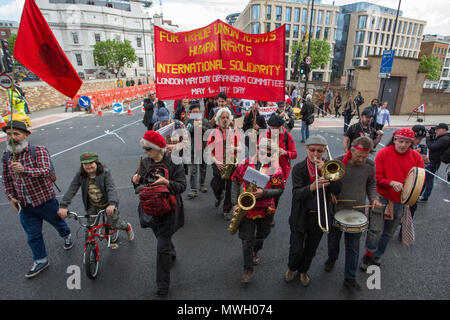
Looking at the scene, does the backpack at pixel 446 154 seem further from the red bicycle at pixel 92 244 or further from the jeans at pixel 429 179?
the red bicycle at pixel 92 244

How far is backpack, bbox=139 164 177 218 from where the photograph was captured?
262cm

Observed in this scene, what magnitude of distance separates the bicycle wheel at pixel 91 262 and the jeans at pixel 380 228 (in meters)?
3.68

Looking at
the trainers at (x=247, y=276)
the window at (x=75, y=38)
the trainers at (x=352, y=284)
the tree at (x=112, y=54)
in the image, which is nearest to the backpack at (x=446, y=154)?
the trainers at (x=352, y=284)

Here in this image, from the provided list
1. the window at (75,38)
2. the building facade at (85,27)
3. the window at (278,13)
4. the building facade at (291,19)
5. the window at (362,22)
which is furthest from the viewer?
the window at (362,22)

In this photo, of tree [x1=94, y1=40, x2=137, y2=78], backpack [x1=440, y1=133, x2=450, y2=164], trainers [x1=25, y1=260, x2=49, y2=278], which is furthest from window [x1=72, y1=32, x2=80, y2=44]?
backpack [x1=440, y1=133, x2=450, y2=164]

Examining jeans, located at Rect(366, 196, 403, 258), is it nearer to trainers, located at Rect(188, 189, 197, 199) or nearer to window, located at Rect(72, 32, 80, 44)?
trainers, located at Rect(188, 189, 197, 199)

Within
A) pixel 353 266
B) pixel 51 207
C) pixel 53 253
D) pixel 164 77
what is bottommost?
pixel 53 253

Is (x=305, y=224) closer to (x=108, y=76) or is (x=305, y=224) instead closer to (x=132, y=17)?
(x=108, y=76)

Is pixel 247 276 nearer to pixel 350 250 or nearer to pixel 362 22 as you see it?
pixel 350 250

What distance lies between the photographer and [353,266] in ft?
9.84

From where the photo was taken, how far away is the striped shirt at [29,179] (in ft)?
10.3

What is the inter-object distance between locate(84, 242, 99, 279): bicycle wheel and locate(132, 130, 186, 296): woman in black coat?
88 centimetres

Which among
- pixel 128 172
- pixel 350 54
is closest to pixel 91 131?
pixel 128 172

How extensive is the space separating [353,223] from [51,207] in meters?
3.97
